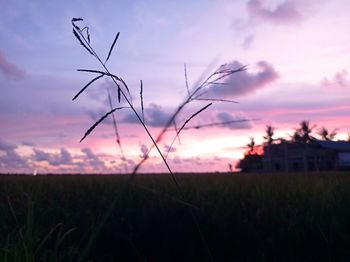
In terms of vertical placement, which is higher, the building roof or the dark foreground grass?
the building roof

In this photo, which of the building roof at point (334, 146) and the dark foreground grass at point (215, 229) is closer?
the dark foreground grass at point (215, 229)

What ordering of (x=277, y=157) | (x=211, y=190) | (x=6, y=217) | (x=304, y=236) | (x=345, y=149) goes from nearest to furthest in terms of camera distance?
(x=304, y=236) → (x=6, y=217) → (x=211, y=190) → (x=345, y=149) → (x=277, y=157)

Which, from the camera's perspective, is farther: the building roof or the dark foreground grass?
the building roof

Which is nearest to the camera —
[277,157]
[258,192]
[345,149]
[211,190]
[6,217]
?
[6,217]

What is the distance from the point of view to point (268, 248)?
479 cm

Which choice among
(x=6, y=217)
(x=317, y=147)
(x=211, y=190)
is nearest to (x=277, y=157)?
(x=317, y=147)

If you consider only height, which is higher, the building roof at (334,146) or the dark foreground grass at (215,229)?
the building roof at (334,146)

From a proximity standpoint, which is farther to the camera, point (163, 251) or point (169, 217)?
point (169, 217)

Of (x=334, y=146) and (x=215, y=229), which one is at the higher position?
(x=334, y=146)

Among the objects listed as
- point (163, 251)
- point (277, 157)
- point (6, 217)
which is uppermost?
point (277, 157)

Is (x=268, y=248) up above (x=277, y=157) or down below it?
below

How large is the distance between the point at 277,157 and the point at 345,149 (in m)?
6.81

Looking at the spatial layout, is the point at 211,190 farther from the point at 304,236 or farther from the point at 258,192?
the point at 304,236

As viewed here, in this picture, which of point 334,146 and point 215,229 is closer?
point 215,229
